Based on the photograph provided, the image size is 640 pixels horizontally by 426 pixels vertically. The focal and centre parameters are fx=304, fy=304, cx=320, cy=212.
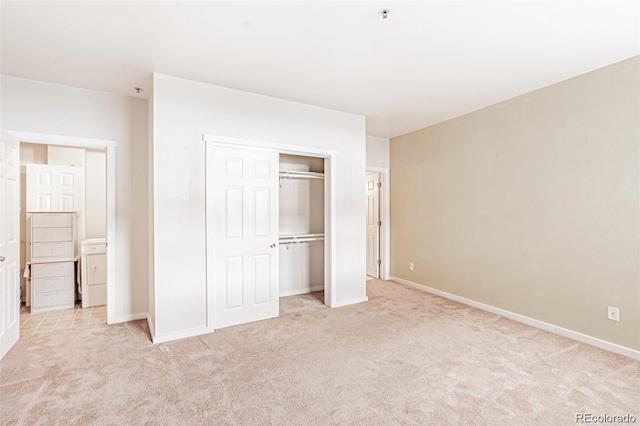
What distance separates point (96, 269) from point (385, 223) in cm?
468

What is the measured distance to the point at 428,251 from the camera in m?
4.99

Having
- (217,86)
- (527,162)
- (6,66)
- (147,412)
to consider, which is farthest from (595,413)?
(6,66)

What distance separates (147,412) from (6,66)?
3.41 metres

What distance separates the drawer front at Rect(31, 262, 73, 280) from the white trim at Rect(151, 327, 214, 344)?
6.76 feet

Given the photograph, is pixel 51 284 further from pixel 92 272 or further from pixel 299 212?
pixel 299 212

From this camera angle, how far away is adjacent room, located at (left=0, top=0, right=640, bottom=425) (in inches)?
85.9

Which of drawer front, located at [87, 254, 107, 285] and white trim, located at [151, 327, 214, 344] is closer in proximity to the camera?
white trim, located at [151, 327, 214, 344]

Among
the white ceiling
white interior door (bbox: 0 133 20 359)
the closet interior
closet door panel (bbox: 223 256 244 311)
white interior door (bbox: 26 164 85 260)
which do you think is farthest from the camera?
the closet interior

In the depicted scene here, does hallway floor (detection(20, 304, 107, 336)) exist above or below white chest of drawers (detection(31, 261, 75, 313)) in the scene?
below

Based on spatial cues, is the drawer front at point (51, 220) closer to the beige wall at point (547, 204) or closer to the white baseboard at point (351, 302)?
the white baseboard at point (351, 302)

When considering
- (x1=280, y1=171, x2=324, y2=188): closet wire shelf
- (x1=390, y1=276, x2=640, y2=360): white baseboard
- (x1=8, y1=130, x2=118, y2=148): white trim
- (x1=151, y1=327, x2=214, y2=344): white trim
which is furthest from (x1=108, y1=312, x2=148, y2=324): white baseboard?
(x1=390, y1=276, x2=640, y2=360): white baseboard

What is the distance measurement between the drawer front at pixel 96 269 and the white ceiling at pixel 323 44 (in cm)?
224

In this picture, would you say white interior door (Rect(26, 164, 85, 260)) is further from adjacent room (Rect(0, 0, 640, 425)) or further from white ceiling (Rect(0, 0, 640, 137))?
white ceiling (Rect(0, 0, 640, 137))

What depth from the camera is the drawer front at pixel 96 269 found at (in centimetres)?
417
